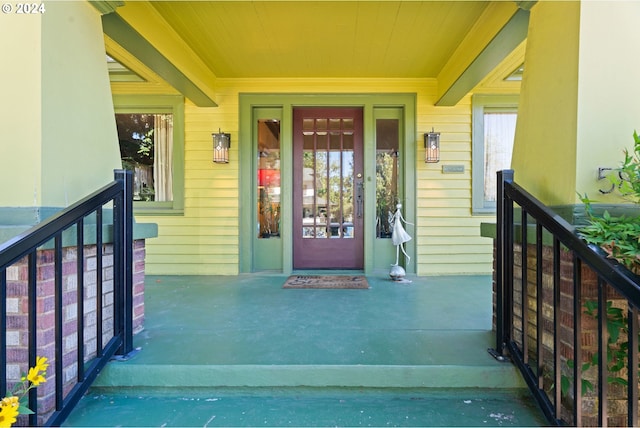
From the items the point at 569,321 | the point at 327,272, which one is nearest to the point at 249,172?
the point at 327,272

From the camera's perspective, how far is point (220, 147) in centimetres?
394

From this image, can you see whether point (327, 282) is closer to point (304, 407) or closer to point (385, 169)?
point (385, 169)

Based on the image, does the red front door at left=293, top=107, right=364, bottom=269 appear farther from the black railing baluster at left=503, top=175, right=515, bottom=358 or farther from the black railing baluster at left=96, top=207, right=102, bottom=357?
the black railing baluster at left=96, top=207, right=102, bottom=357

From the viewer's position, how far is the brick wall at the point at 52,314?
1.42 meters

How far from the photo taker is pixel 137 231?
2.06 metres

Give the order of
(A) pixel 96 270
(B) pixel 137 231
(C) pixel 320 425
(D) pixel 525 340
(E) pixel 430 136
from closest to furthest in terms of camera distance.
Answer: (C) pixel 320 425 < (D) pixel 525 340 < (A) pixel 96 270 < (B) pixel 137 231 < (E) pixel 430 136

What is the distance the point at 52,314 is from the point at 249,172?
280 centimetres

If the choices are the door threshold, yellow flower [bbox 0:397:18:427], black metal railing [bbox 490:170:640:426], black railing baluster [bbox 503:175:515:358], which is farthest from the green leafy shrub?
the door threshold

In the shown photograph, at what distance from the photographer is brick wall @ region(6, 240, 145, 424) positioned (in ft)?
4.66

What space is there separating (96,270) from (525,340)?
6.94 ft

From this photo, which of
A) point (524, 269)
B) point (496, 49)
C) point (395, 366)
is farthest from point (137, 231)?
point (496, 49)

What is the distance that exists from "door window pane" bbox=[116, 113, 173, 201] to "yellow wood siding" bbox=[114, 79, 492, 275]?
10.6 inches

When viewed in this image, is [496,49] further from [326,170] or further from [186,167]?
[186,167]

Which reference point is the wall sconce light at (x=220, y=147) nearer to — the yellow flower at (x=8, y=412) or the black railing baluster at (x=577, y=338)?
the yellow flower at (x=8, y=412)
